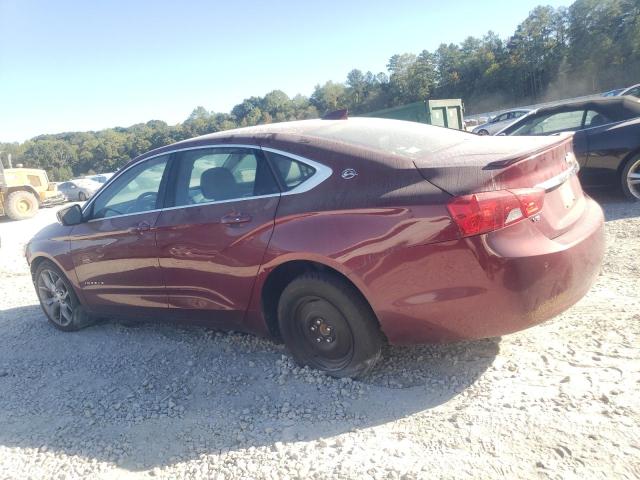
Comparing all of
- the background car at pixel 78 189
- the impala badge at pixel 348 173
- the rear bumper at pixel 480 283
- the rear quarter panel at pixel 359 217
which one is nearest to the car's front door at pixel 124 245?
the rear quarter panel at pixel 359 217

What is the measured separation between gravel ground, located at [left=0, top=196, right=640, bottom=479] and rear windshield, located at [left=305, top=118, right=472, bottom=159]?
1356mm

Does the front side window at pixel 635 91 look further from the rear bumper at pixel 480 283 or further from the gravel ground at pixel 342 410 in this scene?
the rear bumper at pixel 480 283

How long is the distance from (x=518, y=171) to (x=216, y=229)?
1.91 metres

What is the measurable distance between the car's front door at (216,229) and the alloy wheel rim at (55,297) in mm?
1584

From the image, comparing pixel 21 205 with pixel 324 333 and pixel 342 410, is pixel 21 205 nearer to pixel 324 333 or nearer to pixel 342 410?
pixel 324 333

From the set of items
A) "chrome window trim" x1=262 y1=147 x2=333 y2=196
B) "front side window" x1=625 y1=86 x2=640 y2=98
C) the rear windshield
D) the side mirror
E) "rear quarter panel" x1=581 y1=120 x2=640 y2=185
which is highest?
the rear windshield

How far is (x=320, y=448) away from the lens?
2.63 meters

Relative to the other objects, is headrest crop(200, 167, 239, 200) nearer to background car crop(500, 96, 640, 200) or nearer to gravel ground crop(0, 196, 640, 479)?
gravel ground crop(0, 196, 640, 479)

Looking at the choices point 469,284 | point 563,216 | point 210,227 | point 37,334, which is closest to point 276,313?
point 210,227

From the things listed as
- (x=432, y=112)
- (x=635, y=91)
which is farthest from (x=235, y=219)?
(x=635, y=91)

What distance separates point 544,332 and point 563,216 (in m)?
0.96

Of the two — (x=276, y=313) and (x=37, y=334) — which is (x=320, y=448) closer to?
(x=276, y=313)

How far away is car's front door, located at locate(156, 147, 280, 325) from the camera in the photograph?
3.31 m

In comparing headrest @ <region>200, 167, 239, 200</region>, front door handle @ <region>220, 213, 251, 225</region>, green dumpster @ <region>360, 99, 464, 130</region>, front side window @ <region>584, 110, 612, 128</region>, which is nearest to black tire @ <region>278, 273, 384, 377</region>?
front door handle @ <region>220, 213, 251, 225</region>
